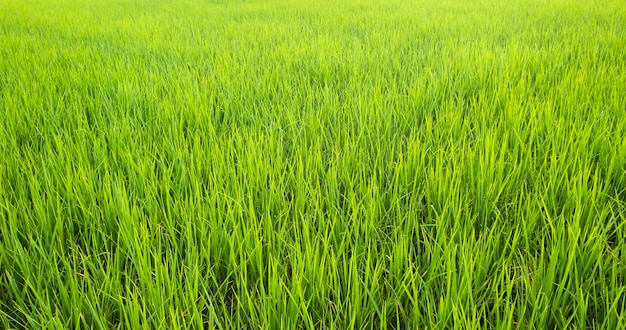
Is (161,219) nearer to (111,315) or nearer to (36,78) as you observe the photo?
(111,315)

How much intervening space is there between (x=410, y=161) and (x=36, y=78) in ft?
5.28

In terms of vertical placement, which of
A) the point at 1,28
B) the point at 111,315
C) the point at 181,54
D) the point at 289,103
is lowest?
the point at 111,315

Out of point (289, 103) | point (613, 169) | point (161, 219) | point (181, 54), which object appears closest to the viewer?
point (161, 219)

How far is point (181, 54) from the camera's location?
87.0 inches

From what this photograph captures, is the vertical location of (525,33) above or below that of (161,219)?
above

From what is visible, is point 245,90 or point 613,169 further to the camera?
point 245,90

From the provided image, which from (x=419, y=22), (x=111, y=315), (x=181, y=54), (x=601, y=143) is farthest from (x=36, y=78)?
(x=419, y=22)

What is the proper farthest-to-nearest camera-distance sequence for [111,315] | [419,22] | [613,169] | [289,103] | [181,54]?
[419,22] → [181,54] → [289,103] → [613,169] → [111,315]

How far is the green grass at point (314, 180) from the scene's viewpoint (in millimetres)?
549

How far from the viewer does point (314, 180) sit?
2.94ft

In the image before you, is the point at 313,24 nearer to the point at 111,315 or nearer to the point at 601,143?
the point at 601,143

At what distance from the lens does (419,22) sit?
10.3ft

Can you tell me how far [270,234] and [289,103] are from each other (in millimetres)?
801

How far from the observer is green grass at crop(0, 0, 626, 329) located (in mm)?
549
